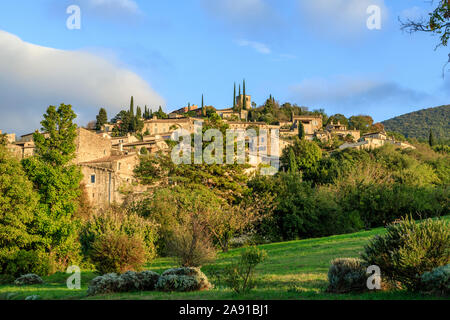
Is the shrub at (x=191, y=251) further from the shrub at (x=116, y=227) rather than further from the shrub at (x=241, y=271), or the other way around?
the shrub at (x=241, y=271)

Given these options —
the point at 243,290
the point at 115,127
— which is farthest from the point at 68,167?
the point at 115,127

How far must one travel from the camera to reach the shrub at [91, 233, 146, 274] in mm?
16047

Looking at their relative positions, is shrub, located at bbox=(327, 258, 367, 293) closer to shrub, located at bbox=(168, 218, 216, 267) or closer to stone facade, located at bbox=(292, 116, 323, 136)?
shrub, located at bbox=(168, 218, 216, 267)

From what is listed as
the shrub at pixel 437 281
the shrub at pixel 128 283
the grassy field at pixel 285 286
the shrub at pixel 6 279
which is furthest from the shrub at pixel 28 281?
the shrub at pixel 437 281

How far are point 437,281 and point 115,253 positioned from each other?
11.7 m

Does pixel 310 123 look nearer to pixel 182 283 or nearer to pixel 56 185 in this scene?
pixel 56 185

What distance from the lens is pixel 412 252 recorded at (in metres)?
9.53

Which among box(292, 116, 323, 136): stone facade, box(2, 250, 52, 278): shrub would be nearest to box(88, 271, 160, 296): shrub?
box(2, 250, 52, 278): shrub

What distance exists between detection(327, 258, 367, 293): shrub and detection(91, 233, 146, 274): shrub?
8.84m

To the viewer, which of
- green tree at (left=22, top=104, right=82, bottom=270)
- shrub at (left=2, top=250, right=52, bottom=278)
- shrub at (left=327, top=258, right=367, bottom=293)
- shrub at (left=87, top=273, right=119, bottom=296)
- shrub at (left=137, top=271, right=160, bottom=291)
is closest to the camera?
shrub at (left=327, top=258, right=367, bottom=293)

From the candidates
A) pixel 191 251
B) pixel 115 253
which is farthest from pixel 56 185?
pixel 191 251

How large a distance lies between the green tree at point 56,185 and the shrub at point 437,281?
855 inches

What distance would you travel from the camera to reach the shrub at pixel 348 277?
32.7 feet
